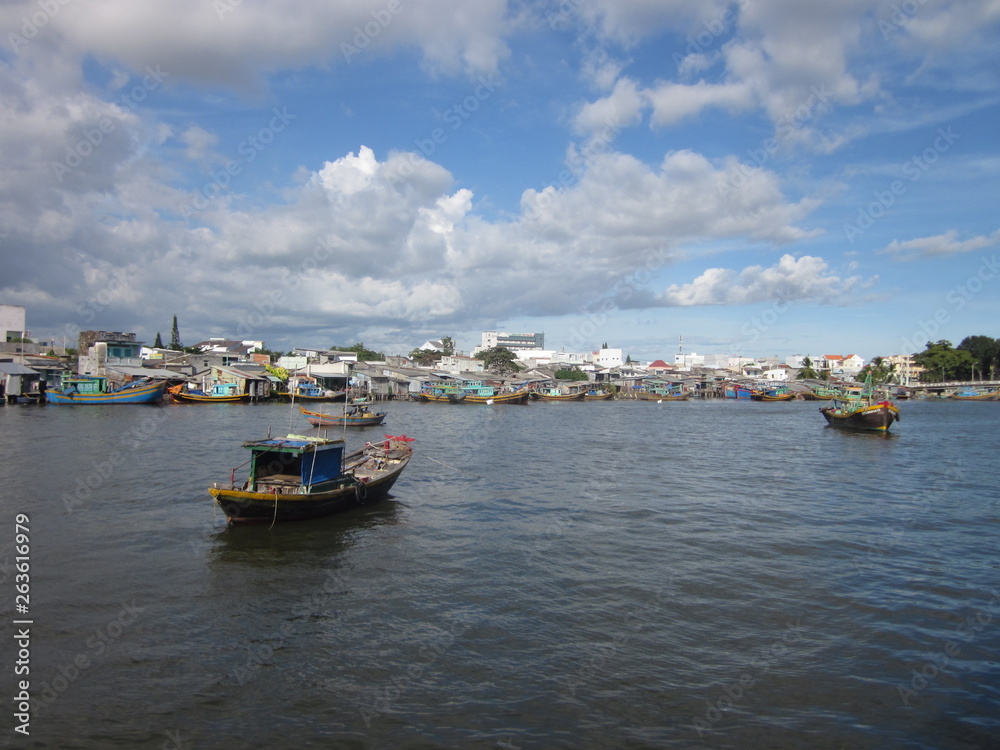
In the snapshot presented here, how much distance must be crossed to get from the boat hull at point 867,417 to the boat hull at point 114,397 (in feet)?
143

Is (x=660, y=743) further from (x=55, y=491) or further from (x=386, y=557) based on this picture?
(x=55, y=491)

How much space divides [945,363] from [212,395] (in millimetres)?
92219

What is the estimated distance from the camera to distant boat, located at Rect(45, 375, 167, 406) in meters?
39.7

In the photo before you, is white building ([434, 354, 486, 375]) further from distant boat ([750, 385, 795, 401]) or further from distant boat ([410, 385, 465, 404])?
distant boat ([750, 385, 795, 401])

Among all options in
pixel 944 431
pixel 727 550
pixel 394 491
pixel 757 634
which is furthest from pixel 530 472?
pixel 944 431

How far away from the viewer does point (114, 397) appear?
4041cm

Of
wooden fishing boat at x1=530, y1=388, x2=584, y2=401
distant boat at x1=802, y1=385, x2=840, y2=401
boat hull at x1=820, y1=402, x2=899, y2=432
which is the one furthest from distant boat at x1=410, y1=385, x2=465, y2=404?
distant boat at x1=802, y1=385, x2=840, y2=401

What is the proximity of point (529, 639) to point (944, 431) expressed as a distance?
37.7 meters

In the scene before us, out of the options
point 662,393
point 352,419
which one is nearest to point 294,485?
point 352,419

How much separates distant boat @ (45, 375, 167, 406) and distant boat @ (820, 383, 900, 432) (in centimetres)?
4360

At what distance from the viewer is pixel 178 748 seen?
18.0 ft

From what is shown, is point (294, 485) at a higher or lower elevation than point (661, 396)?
lower

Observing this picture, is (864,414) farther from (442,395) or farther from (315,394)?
(315,394)

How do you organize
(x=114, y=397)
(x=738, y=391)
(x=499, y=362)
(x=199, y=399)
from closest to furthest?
(x=114, y=397), (x=199, y=399), (x=499, y=362), (x=738, y=391)
